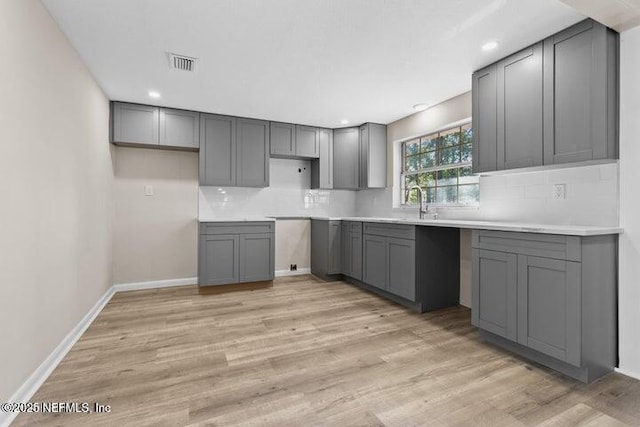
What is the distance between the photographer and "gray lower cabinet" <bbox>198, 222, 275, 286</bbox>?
3.89 meters

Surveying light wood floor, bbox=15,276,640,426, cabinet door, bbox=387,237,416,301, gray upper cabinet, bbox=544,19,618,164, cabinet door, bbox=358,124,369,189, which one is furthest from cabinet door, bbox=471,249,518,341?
cabinet door, bbox=358,124,369,189

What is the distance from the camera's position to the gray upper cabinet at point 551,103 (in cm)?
201

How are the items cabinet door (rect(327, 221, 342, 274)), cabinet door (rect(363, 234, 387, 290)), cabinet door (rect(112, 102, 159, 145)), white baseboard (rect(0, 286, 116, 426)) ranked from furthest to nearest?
cabinet door (rect(327, 221, 342, 274)) < cabinet door (rect(112, 102, 159, 145)) < cabinet door (rect(363, 234, 387, 290)) < white baseboard (rect(0, 286, 116, 426))

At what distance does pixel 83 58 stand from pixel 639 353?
4615 mm

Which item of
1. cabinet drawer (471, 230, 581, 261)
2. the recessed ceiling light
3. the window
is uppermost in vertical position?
the recessed ceiling light

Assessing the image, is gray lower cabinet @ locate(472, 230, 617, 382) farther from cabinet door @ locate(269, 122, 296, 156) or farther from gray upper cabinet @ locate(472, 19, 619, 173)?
cabinet door @ locate(269, 122, 296, 156)

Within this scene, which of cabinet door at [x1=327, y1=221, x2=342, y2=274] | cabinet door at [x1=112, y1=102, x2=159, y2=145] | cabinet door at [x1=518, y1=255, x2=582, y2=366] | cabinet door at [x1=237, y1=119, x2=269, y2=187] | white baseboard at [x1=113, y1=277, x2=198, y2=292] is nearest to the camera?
cabinet door at [x1=518, y1=255, x2=582, y2=366]

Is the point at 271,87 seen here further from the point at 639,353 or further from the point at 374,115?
the point at 639,353

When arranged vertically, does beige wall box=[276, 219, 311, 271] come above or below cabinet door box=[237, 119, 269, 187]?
below

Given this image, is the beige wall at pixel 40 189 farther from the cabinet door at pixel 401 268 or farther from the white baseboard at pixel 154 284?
the cabinet door at pixel 401 268

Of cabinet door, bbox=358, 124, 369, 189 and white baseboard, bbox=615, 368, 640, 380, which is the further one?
cabinet door, bbox=358, 124, 369, 189

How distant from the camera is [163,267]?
4219 millimetres

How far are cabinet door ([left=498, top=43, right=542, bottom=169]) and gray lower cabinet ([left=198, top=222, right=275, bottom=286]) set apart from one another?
2.85m

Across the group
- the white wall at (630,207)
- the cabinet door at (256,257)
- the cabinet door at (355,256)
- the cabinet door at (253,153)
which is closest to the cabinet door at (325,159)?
the cabinet door at (253,153)
